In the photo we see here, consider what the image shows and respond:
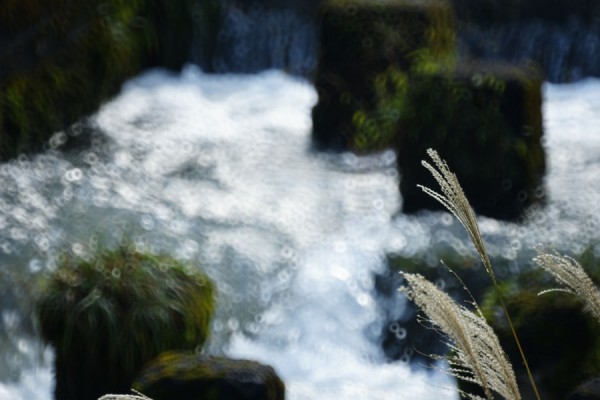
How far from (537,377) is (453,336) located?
2.63 metres

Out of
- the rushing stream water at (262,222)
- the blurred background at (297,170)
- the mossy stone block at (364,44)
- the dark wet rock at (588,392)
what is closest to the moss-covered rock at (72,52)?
the blurred background at (297,170)

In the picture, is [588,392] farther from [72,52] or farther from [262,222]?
[72,52]

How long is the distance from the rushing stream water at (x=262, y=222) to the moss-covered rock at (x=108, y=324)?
1.61 ft

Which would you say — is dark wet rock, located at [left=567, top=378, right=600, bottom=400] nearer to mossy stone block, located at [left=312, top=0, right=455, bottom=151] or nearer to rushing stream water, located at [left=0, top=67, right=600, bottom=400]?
rushing stream water, located at [left=0, top=67, right=600, bottom=400]

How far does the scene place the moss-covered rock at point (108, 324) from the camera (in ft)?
14.4

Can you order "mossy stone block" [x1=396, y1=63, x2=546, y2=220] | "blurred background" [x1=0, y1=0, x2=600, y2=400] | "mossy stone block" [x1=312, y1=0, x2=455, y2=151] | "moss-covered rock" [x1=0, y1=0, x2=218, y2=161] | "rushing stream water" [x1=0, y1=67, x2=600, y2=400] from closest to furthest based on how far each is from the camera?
1. "rushing stream water" [x1=0, y1=67, x2=600, y2=400]
2. "blurred background" [x1=0, y1=0, x2=600, y2=400]
3. "mossy stone block" [x1=396, y1=63, x2=546, y2=220]
4. "moss-covered rock" [x1=0, y1=0, x2=218, y2=161]
5. "mossy stone block" [x1=312, y1=0, x2=455, y2=151]

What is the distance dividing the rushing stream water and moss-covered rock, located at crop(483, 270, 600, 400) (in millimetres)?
384

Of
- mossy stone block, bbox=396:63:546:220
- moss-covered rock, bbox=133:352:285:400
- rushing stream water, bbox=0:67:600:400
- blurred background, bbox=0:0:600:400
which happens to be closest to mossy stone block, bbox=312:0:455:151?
blurred background, bbox=0:0:600:400

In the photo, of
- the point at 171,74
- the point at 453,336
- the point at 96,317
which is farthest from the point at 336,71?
the point at 453,336

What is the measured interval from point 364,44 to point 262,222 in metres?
→ 1.89

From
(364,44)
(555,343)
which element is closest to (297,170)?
(364,44)

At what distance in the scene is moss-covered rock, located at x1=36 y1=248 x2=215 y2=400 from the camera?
4375 mm

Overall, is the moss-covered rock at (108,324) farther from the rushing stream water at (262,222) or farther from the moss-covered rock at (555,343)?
the moss-covered rock at (555,343)

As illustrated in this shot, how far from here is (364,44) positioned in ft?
26.3
